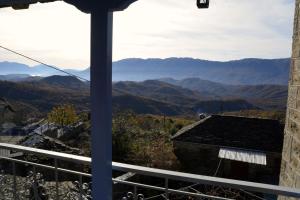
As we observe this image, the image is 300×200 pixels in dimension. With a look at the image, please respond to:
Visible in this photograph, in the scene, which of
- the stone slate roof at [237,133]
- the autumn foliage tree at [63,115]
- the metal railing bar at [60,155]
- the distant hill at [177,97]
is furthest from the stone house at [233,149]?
the distant hill at [177,97]

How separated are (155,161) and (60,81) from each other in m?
113

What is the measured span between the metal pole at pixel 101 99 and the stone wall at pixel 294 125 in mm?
1703

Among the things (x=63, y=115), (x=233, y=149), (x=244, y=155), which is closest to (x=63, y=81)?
(x=63, y=115)

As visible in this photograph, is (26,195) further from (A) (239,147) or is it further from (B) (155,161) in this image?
(A) (239,147)

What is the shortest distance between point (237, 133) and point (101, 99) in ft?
52.3

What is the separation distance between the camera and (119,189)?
10008mm

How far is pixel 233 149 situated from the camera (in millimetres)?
15742

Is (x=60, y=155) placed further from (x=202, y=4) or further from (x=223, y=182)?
(x=202, y=4)

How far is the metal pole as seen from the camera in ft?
6.06

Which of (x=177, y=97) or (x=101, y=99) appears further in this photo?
(x=177, y=97)

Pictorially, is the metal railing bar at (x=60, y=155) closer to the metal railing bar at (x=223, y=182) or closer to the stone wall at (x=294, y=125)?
the metal railing bar at (x=223, y=182)

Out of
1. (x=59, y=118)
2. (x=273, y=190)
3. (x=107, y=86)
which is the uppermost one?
(x=107, y=86)

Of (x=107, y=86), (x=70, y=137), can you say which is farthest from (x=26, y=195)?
(x=70, y=137)

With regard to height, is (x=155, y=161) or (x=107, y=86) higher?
(x=107, y=86)
